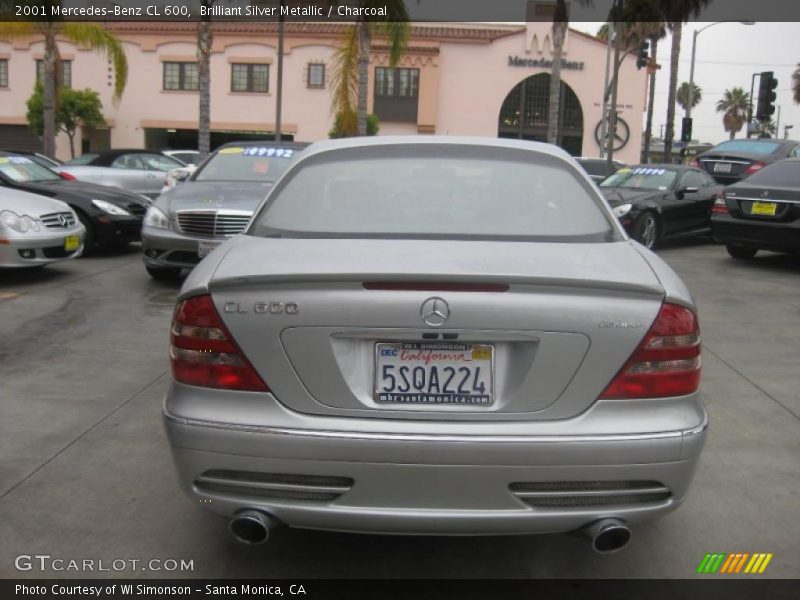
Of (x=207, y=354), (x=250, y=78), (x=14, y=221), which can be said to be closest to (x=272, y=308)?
(x=207, y=354)

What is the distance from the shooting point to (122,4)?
28109 mm

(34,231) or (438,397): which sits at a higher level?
(438,397)

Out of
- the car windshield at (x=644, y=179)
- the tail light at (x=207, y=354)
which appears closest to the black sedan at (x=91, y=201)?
the car windshield at (x=644, y=179)

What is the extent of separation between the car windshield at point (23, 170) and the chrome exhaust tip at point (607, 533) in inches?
379

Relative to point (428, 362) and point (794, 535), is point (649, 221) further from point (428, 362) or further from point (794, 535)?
point (428, 362)

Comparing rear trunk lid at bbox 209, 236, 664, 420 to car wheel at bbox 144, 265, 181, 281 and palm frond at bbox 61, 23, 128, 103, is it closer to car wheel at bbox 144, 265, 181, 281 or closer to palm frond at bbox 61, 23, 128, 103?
car wheel at bbox 144, 265, 181, 281

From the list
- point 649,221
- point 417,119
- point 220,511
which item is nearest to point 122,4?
point 417,119

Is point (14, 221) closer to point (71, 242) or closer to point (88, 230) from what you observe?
point (71, 242)

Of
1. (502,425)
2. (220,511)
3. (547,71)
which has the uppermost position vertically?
(547,71)

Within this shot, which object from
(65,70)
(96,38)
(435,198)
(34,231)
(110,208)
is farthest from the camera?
(65,70)

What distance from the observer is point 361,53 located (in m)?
23.5

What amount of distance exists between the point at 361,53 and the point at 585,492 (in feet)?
73.4

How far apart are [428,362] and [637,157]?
4022 centimetres

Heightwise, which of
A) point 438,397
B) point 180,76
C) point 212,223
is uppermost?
point 180,76
